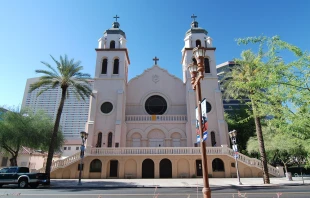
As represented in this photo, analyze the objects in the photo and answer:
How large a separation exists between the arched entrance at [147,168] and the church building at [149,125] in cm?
11

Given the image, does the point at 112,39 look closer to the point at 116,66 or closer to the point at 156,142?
the point at 116,66

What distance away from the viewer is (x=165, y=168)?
77.9 feet

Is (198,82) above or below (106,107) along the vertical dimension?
below

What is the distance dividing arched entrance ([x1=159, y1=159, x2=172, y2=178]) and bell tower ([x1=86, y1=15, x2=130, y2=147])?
5.72m

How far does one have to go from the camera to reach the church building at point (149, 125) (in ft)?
76.1

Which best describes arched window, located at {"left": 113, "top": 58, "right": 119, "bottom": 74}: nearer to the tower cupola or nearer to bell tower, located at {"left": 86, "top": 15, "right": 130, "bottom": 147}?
bell tower, located at {"left": 86, "top": 15, "right": 130, "bottom": 147}

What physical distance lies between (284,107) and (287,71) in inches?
49.1

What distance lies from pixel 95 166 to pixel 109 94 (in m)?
9.87

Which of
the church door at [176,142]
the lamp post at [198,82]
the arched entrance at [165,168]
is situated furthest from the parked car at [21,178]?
the church door at [176,142]

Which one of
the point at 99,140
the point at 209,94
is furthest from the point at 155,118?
the point at 209,94

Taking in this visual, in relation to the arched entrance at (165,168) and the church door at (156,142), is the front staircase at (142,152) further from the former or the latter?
the church door at (156,142)

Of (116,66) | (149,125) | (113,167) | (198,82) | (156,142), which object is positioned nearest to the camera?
(198,82)

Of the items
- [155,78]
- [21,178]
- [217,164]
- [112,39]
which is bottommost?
[21,178]

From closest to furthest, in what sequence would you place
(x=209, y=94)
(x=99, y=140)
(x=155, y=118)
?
1. (x=99, y=140)
2. (x=155, y=118)
3. (x=209, y=94)
